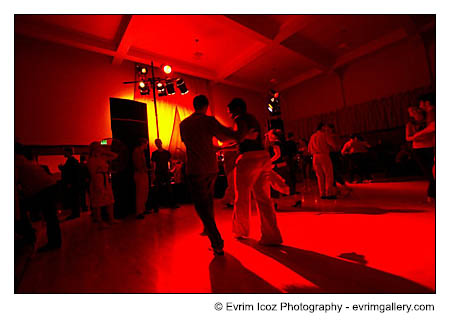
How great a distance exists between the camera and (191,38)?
533 centimetres

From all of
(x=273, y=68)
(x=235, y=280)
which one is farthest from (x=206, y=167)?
(x=273, y=68)

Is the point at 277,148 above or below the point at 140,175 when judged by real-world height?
above

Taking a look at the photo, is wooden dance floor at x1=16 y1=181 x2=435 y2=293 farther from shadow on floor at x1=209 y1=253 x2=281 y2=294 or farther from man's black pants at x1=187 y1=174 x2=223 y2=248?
man's black pants at x1=187 y1=174 x2=223 y2=248

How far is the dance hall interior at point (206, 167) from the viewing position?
1.26 metres

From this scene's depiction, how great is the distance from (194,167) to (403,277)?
1480mm

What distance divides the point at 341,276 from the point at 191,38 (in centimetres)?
582

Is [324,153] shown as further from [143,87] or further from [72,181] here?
[143,87]

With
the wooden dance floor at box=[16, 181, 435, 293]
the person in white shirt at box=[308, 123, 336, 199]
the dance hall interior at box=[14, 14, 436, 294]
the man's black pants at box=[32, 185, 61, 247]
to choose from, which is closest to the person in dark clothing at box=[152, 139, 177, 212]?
the dance hall interior at box=[14, 14, 436, 294]

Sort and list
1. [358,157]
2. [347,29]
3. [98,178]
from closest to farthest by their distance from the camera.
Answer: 1. [98,178]
2. [347,29]
3. [358,157]

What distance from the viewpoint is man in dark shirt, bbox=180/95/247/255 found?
5.50 feet

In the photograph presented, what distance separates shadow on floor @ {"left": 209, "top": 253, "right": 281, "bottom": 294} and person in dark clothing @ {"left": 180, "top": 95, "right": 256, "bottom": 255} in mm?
215

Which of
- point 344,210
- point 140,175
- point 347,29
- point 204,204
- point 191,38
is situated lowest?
point 344,210

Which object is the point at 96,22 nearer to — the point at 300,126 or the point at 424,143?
the point at 424,143

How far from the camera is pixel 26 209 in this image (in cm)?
117
